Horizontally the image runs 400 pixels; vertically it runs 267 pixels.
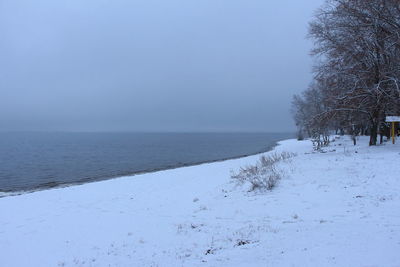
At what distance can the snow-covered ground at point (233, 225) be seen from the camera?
5.38m

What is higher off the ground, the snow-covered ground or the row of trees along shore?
the row of trees along shore

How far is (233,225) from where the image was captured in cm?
779

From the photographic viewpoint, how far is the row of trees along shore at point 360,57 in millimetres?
16812

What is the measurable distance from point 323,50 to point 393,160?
9.79 metres

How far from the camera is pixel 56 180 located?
971 inches

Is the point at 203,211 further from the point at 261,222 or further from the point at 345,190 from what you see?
the point at 345,190

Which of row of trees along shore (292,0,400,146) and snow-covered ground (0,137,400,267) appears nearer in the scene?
snow-covered ground (0,137,400,267)

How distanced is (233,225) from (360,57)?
1567 cm

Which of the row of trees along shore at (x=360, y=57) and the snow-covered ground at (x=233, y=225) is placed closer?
the snow-covered ground at (x=233, y=225)

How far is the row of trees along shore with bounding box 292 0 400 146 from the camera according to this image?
16.8 metres

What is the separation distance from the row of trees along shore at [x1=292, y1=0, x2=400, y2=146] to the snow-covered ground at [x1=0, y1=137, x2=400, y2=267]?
17.3 ft

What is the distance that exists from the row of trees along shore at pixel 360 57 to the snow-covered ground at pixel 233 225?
527cm

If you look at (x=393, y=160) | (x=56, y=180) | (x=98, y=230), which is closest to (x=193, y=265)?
(x=98, y=230)

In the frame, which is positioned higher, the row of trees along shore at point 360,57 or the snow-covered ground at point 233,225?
Result: the row of trees along shore at point 360,57
